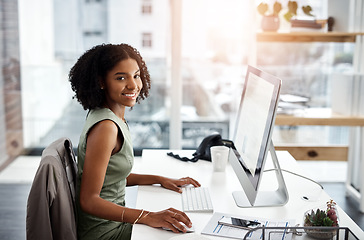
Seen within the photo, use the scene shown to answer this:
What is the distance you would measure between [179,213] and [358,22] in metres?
2.71

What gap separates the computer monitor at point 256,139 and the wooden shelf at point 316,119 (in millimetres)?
1380

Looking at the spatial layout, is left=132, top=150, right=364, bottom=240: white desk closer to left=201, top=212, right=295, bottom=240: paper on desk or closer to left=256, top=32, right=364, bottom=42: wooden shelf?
left=201, top=212, right=295, bottom=240: paper on desk

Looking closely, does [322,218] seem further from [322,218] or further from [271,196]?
[271,196]

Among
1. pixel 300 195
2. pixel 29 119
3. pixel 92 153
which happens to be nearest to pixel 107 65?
pixel 92 153

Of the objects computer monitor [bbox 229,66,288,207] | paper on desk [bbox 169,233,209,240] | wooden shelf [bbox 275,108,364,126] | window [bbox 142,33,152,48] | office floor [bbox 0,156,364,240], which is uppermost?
window [bbox 142,33,152,48]

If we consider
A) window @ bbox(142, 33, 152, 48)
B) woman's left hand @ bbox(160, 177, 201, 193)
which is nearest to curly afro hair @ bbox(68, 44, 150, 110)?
woman's left hand @ bbox(160, 177, 201, 193)

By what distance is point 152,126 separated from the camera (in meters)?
4.16

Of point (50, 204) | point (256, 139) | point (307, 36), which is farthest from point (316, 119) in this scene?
point (50, 204)

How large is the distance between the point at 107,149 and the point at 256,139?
52 cm

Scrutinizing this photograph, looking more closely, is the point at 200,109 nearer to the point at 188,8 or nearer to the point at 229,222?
the point at 188,8

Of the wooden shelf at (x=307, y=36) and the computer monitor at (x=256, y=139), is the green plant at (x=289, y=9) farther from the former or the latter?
the computer monitor at (x=256, y=139)

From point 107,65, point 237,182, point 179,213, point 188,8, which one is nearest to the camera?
point 179,213

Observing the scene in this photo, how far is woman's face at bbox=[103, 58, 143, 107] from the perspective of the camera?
186cm

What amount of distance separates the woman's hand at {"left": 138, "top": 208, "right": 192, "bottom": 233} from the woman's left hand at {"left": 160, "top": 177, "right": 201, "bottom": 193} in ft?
1.26
